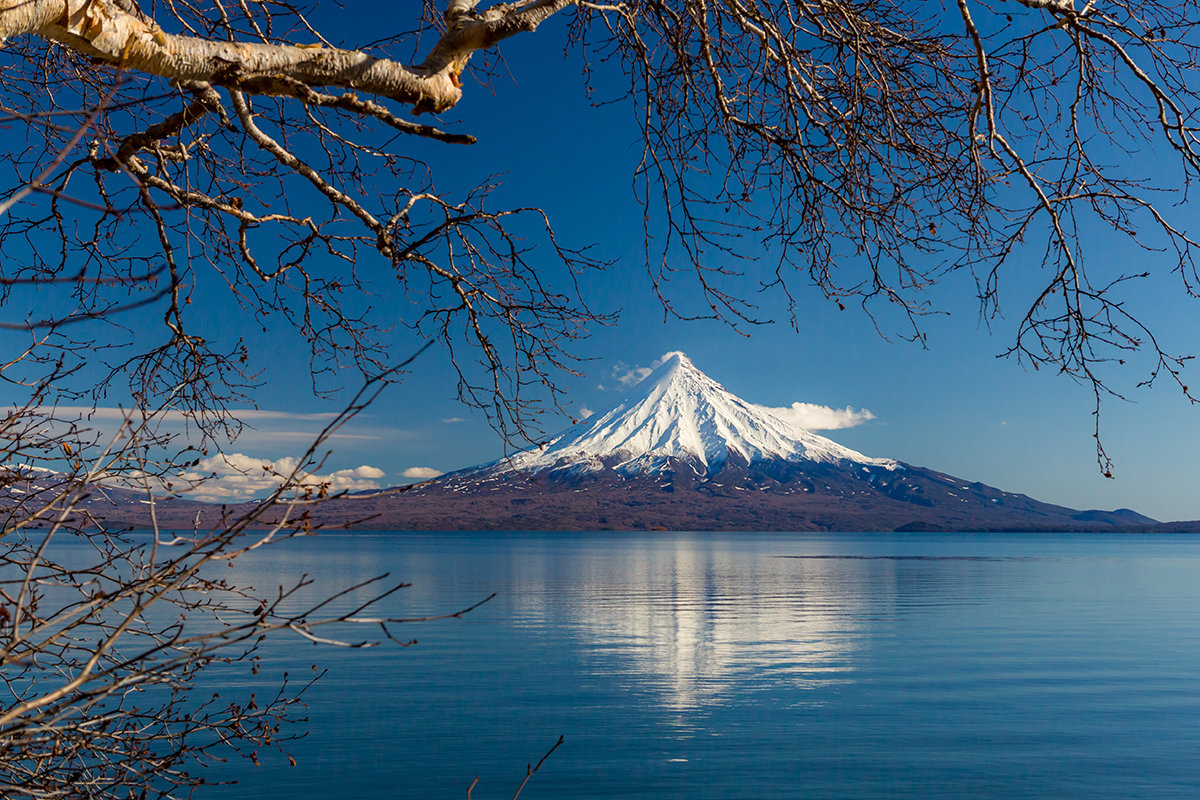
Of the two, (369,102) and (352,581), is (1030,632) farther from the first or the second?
(352,581)

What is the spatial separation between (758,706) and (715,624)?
463 inches

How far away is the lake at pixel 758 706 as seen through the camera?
1150 cm

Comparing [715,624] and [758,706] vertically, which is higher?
[758,706]

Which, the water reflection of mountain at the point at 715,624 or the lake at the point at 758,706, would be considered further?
the water reflection of mountain at the point at 715,624

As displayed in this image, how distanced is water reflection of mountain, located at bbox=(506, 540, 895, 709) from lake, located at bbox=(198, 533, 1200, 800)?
133mm

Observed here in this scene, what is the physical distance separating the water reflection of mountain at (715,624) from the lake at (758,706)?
13 centimetres

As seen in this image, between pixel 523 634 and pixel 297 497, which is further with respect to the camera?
pixel 523 634

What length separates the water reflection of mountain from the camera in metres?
18.0

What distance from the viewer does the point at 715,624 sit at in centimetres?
2692

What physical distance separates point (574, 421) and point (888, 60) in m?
2.27

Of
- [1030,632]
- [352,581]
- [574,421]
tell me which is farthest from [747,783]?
[352,581]

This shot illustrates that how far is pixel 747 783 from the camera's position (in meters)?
11.4

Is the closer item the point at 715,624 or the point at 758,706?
the point at 758,706

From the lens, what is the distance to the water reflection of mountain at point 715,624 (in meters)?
18.0
